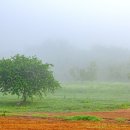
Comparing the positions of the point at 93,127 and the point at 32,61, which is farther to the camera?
the point at 32,61

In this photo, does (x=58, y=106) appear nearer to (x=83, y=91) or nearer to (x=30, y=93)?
(x=30, y=93)

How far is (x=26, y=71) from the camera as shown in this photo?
6862 cm

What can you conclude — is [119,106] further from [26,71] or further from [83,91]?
[83,91]

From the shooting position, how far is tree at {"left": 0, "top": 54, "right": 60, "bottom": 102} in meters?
67.3

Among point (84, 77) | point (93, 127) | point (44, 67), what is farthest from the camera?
point (84, 77)

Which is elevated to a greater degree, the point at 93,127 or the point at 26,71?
the point at 26,71

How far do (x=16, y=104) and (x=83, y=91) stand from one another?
39557mm

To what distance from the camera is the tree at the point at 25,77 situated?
67312 millimetres

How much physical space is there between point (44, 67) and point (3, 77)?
6646 millimetres

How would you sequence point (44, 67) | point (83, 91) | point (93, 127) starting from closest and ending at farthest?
1. point (93, 127)
2. point (44, 67)
3. point (83, 91)

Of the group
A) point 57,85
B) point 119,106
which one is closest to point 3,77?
point 57,85

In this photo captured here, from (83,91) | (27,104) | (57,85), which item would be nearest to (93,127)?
(27,104)

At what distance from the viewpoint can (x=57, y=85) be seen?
71.2 metres

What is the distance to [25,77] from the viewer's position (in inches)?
2704
